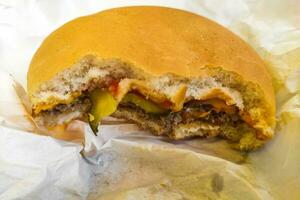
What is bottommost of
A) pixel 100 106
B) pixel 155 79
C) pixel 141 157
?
pixel 141 157

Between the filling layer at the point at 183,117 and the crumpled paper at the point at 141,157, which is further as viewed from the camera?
the filling layer at the point at 183,117

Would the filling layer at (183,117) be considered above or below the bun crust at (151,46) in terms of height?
below

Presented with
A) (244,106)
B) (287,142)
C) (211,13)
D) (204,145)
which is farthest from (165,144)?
(211,13)

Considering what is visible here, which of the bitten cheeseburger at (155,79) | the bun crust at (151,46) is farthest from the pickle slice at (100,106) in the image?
the bun crust at (151,46)

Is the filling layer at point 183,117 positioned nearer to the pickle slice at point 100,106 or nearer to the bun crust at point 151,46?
the pickle slice at point 100,106

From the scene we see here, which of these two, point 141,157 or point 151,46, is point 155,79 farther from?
point 141,157

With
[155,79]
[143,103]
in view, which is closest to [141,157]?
[143,103]

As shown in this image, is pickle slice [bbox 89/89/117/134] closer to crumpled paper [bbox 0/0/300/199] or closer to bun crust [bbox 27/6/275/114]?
crumpled paper [bbox 0/0/300/199]
